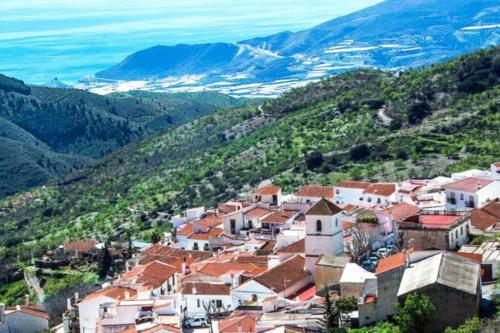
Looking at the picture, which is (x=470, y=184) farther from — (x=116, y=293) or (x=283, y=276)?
(x=116, y=293)

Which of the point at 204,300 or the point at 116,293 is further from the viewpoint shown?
the point at 116,293

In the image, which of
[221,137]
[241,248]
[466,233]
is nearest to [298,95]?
[221,137]

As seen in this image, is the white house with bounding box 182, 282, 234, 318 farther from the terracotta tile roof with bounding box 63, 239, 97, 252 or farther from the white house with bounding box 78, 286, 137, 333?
the terracotta tile roof with bounding box 63, 239, 97, 252

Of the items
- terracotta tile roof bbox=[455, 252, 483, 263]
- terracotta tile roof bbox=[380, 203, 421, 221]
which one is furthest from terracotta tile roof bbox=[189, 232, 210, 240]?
terracotta tile roof bbox=[455, 252, 483, 263]

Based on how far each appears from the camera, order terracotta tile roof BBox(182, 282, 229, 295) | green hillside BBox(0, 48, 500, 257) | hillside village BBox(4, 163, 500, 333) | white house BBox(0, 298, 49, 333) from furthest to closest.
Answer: green hillside BBox(0, 48, 500, 257) → white house BBox(0, 298, 49, 333) → terracotta tile roof BBox(182, 282, 229, 295) → hillside village BBox(4, 163, 500, 333)

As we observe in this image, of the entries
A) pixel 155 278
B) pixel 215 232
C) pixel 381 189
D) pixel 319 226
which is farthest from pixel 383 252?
pixel 215 232

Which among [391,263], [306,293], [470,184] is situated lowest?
[306,293]

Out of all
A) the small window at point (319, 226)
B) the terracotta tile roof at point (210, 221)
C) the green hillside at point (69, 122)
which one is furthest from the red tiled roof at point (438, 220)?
the green hillside at point (69, 122)
